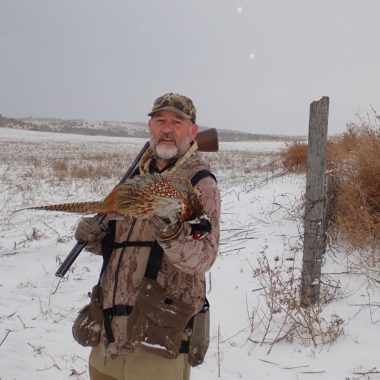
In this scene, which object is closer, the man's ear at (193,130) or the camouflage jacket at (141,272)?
the camouflage jacket at (141,272)

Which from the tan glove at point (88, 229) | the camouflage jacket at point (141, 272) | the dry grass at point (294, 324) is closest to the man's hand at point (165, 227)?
the camouflage jacket at point (141, 272)

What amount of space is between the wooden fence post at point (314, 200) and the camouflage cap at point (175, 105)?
2221mm

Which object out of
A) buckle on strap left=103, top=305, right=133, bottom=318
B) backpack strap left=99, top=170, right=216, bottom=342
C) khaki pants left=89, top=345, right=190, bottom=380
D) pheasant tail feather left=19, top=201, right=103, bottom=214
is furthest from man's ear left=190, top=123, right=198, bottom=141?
khaki pants left=89, top=345, right=190, bottom=380

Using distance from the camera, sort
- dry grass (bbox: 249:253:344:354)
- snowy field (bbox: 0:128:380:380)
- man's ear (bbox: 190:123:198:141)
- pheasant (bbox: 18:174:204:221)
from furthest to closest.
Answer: dry grass (bbox: 249:253:344:354) → snowy field (bbox: 0:128:380:380) → man's ear (bbox: 190:123:198:141) → pheasant (bbox: 18:174:204:221)

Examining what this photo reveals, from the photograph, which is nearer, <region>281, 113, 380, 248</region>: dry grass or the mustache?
the mustache

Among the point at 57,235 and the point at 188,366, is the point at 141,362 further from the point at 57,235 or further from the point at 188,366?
the point at 57,235

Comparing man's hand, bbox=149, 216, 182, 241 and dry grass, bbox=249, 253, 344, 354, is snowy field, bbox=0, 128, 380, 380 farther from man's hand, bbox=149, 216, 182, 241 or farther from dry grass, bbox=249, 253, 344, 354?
man's hand, bbox=149, 216, 182, 241

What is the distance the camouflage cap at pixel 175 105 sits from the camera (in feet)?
7.25

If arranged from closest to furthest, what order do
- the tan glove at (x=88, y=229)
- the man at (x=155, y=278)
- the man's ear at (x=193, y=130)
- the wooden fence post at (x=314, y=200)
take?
the man at (x=155, y=278)
the tan glove at (x=88, y=229)
the man's ear at (x=193, y=130)
the wooden fence post at (x=314, y=200)

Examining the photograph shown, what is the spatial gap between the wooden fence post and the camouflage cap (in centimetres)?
222

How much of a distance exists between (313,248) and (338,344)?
98 cm

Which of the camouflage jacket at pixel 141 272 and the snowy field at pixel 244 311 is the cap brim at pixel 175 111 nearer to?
the camouflage jacket at pixel 141 272

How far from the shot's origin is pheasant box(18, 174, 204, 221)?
152cm

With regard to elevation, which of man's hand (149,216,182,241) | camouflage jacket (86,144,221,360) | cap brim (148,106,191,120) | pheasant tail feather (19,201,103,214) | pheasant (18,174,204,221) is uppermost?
cap brim (148,106,191,120)
